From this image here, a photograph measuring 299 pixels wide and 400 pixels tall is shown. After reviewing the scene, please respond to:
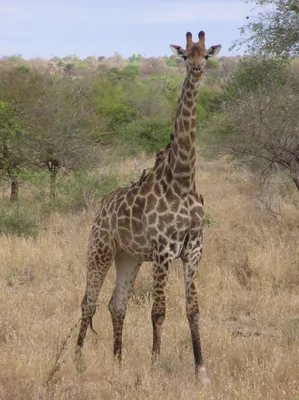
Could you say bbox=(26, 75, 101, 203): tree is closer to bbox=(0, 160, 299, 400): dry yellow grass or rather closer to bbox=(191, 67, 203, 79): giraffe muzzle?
bbox=(0, 160, 299, 400): dry yellow grass

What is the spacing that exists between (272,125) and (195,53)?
6.55 metres

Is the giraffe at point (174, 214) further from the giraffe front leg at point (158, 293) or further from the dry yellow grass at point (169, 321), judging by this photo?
the dry yellow grass at point (169, 321)

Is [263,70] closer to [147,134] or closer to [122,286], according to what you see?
[122,286]

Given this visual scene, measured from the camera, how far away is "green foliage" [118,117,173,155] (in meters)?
23.1

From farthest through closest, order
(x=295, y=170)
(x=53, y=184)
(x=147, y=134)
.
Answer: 1. (x=147, y=134)
2. (x=53, y=184)
3. (x=295, y=170)

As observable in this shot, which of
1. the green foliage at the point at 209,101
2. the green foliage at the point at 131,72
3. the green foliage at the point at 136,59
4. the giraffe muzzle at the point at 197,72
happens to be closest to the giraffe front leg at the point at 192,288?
the giraffe muzzle at the point at 197,72

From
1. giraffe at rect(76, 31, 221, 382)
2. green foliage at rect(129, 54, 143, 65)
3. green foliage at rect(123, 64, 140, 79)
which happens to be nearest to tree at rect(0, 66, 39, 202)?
giraffe at rect(76, 31, 221, 382)

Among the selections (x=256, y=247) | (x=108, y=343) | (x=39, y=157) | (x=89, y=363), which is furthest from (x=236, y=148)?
(x=89, y=363)

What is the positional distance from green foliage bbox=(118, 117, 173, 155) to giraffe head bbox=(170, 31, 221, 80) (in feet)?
57.4

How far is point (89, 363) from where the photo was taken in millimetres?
5270

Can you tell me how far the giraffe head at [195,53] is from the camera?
5.03 metres

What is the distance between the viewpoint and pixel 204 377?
200 inches

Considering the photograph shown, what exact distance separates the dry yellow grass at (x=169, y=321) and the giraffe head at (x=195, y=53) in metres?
2.43

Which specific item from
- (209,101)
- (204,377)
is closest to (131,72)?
(209,101)
